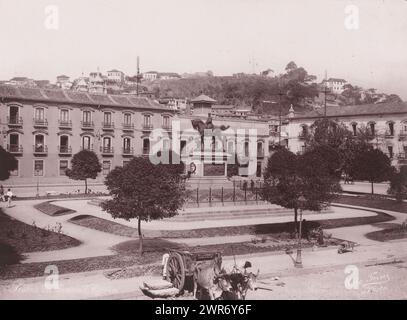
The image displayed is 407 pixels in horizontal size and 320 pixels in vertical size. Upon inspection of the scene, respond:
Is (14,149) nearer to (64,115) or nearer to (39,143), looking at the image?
(39,143)

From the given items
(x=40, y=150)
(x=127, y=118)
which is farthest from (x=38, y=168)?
(x=127, y=118)

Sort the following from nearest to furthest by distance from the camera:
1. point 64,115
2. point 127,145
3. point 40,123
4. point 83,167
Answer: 1. point 83,167
2. point 40,123
3. point 64,115
4. point 127,145

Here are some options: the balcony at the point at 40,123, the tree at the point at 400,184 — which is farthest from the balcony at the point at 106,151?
the tree at the point at 400,184

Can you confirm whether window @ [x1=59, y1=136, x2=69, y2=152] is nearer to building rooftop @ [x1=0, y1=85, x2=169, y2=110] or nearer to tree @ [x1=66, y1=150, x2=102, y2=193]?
building rooftop @ [x1=0, y1=85, x2=169, y2=110]

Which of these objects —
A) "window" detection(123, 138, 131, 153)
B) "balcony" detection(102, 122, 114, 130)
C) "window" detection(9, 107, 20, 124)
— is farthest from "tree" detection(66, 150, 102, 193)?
"window" detection(123, 138, 131, 153)

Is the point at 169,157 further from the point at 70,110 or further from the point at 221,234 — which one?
the point at 221,234

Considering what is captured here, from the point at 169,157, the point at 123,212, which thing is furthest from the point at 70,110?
the point at 123,212
